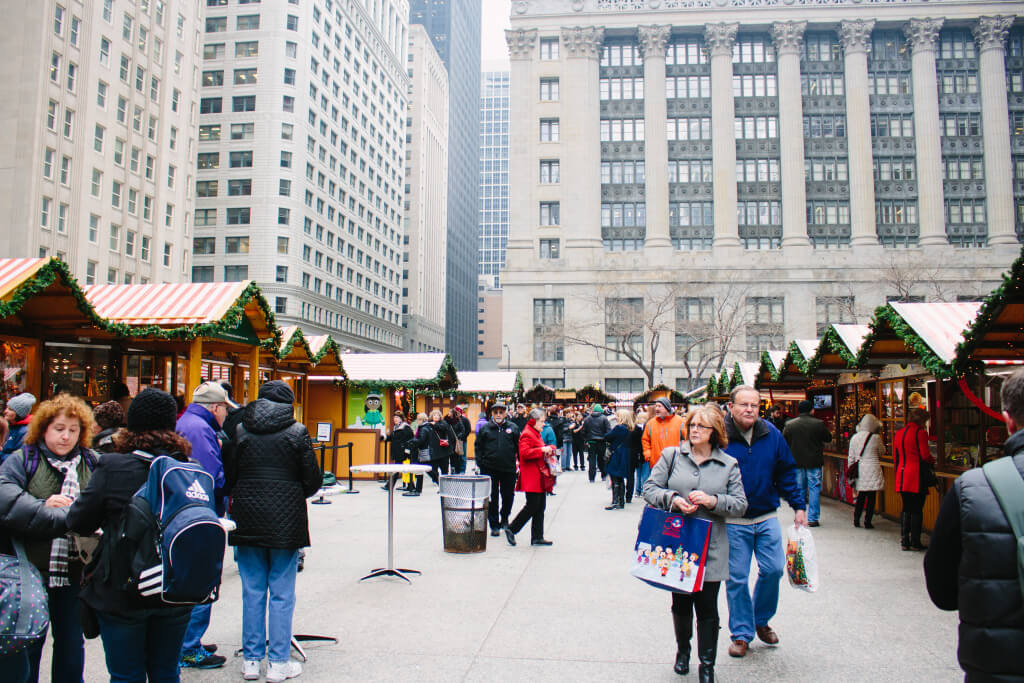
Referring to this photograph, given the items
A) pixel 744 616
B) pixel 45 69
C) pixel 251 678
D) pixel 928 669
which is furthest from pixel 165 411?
pixel 45 69

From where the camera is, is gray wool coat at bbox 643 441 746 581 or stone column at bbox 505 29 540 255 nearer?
gray wool coat at bbox 643 441 746 581

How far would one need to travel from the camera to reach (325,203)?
82.4 meters

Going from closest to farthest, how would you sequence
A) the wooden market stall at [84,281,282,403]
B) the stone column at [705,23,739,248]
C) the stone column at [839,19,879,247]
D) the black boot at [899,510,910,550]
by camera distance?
the black boot at [899,510,910,550] → the wooden market stall at [84,281,282,403] → the stone column at [839,19,879,247] → the stone column at [705,23,739,248]

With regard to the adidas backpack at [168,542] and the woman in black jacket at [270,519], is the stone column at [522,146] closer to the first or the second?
the woman in black jacket at [270,519]

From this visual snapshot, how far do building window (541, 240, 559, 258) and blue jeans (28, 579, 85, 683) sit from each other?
62.4 meters

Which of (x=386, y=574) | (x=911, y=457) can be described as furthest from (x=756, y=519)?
(x=911, y=457)

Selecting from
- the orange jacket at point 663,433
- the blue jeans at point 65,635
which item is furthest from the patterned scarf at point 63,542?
the orange jacket at point 663,433

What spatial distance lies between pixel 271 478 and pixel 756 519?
3.58 metres

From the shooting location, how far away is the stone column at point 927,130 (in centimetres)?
6256

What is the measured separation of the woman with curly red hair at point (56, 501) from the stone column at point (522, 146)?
60.8 meters

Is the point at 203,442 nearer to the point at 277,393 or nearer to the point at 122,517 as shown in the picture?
the point at 277,393

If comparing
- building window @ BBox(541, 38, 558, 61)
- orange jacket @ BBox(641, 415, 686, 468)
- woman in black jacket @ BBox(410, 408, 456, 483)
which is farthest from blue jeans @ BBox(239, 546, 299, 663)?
building window @ BBox(541, 38, 558, 61)

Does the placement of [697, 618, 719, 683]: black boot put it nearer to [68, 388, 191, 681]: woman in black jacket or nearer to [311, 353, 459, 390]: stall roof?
[68, 388, 191, 681]: woman in black jacket

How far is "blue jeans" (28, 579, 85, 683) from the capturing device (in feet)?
13.7
